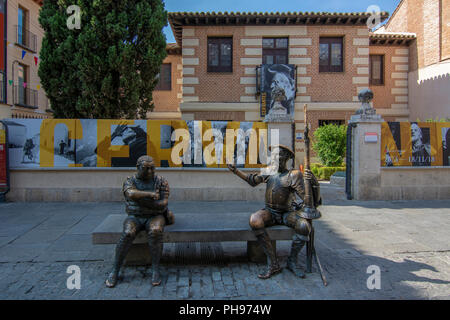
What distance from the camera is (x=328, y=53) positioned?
1573cm

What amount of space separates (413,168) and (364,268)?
20.5 ft

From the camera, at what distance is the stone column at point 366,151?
30.0 ft

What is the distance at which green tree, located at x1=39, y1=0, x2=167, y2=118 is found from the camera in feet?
35.5

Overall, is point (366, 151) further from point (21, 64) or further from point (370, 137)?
point (21, 64)

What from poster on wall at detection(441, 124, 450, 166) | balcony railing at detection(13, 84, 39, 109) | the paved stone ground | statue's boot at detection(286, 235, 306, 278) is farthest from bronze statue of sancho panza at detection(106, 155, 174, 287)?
balcony railing at detection(13, 84, 39, 109)

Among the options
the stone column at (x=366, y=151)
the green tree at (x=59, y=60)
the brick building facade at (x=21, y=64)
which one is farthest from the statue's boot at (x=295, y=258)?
the brick building facade at (x=21, y=64)

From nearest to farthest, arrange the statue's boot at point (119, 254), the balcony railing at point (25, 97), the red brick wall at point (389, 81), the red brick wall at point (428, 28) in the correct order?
the statue's boot at point (119, 254) → the red brick wall at point (428, 28) → the red brick wall at point (389, 81) → the balcony railing at point (25, 97)

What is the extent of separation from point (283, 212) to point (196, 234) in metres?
1.24

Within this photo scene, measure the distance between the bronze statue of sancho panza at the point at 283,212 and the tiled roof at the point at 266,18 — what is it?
12.1 metres

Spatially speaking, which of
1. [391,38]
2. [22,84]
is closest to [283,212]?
[391,38]

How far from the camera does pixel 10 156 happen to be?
28.8 feet

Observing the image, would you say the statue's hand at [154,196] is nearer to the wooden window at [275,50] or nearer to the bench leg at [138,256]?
the bench leg at [138,256]

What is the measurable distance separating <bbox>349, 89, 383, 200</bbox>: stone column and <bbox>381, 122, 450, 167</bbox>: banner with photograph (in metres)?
0.28

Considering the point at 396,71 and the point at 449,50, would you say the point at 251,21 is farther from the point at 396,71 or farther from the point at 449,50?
the point at 449,50
